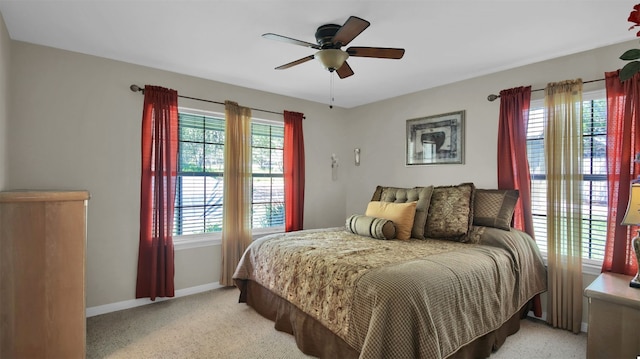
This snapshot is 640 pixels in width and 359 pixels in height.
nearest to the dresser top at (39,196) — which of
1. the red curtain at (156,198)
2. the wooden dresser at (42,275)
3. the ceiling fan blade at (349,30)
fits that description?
the wooden dresser at (42,275)

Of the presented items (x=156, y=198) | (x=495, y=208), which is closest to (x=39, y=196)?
(x=156, y=198)

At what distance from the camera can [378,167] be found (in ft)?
15.0

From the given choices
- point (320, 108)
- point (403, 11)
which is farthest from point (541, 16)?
point (320, 108)

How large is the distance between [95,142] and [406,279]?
3.01 metres

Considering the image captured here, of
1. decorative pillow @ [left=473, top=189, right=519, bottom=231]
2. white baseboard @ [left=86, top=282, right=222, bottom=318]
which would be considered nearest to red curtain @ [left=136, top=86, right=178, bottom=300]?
white baseboard @ [left=86, top=282, right=222, bottom=318]

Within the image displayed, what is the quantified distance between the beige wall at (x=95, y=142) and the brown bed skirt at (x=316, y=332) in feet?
3.88

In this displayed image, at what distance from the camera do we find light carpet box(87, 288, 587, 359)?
2.32 metres

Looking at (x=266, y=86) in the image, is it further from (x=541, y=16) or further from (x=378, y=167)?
(x=541, y=16)

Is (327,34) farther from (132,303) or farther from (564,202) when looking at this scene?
(132,303)

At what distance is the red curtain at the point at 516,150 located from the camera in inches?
120

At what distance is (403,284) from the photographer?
1.78 metres

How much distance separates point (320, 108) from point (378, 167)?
4.04 ft

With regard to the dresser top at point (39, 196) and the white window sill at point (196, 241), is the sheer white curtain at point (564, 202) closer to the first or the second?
the white window sill at point (196, 241)

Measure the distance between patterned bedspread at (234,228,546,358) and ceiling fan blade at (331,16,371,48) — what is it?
4.91ft
